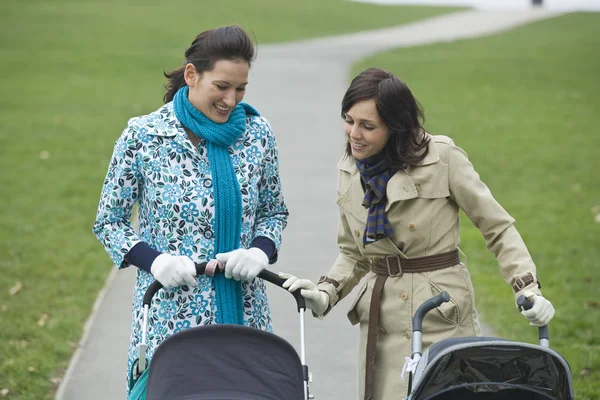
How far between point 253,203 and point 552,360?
136cm

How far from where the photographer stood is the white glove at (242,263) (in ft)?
11.3

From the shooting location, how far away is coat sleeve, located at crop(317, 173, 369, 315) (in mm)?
3826

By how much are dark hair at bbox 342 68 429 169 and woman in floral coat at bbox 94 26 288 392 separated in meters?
0.46

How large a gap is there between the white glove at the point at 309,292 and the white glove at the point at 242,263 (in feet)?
0.42

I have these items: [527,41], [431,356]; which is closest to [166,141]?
[431,356]

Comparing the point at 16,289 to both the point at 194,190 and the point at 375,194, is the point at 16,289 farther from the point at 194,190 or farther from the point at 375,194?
the point at 375,194

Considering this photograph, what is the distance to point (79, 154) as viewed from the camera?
1312 centimetres

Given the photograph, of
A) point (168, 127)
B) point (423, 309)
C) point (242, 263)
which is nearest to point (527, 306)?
point (423, 309)

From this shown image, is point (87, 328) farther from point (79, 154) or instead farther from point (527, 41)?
point (527, 41)

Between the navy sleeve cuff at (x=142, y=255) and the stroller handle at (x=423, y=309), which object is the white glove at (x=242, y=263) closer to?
the navy sleeve cuff at (x=142, y=255)

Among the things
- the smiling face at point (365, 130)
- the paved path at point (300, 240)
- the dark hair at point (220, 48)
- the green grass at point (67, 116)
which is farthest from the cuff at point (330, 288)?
the paved path at point (300, 240)

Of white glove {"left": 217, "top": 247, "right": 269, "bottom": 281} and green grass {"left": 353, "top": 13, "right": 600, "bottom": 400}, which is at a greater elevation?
white glove {"left": 217, "top": 247, "right": 269, "bottom": 281}

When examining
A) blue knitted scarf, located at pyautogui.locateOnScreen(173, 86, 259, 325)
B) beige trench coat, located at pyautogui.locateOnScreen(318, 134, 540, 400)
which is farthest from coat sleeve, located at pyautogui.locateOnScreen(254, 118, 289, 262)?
beige trench coat, located at pyautogui.locateOnScreen(318, 134, 540, 400)

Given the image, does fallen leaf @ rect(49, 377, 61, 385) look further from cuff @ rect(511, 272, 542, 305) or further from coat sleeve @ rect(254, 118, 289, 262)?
cuff @ rect(511, 272, 542, 305)
